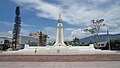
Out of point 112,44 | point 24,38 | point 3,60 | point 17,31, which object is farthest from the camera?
point 24,38

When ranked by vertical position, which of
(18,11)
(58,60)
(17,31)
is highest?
(18,11)

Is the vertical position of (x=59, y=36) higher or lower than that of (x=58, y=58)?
higher

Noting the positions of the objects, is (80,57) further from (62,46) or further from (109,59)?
(62,46)

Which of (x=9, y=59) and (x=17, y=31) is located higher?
(x=17, y=31)

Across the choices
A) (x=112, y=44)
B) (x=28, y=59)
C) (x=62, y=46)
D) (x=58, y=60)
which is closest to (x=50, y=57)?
(x=58, y=60)

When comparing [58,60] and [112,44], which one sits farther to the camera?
[112,44]

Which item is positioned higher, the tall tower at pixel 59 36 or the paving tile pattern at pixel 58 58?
the tall tower at pixel 59 36

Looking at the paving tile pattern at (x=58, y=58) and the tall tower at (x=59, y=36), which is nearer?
the paving tile pattern at (x=58, y=58)

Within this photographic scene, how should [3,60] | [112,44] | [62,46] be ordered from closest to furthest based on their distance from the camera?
[3,60]
[62,46]
[112,44]

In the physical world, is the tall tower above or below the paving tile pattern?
above

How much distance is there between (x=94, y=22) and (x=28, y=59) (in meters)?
47.8

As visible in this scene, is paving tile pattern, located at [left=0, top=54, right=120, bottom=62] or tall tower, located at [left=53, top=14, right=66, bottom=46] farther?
tall tower, located at [left=53, top=14, right=66, bottom=46]

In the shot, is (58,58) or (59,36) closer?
(58,58)

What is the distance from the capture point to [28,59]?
21.1 meters
